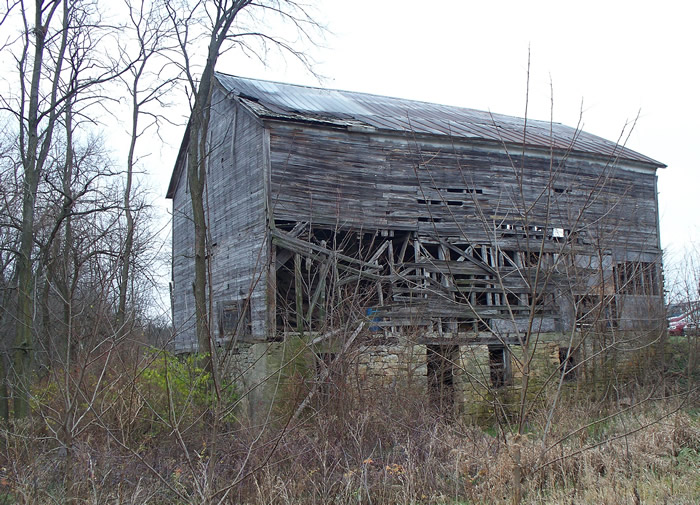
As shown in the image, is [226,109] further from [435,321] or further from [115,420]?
[115,420]

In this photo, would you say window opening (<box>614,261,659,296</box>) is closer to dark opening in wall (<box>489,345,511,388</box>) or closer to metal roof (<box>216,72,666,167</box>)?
metal roof (<box>216,72,666,167</box>)

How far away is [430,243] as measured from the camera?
16.5 metres

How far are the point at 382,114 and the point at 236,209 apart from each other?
5264 mm

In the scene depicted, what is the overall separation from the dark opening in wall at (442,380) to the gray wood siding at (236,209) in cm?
405

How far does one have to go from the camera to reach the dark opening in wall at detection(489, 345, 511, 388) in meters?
16.1

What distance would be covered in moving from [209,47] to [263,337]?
22.5 ft

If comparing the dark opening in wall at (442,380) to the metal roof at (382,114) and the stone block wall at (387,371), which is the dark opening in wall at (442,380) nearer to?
the stone block wall at (387,371)

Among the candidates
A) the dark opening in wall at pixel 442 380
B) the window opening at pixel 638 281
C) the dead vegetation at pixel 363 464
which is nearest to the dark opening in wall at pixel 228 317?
the dark opening in wall at pixel 442 380

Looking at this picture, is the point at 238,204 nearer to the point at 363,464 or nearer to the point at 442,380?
the point at 442,380

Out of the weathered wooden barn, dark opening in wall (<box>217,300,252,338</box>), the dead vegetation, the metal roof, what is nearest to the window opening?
the weathered wooden barn

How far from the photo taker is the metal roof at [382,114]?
52.3 ft

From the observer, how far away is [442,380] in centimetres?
1072

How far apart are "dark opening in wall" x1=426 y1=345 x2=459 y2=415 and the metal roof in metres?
5.43

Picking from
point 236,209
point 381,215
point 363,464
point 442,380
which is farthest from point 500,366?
point 363,464
